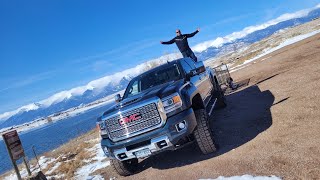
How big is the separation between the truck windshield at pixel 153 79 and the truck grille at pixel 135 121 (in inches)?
71.1

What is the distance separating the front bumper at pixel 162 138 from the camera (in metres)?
5.86

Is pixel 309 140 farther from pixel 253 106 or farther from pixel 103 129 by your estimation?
pixel 253 106

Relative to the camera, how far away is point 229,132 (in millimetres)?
7938

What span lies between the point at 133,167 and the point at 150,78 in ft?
7.64

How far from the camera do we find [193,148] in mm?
7738

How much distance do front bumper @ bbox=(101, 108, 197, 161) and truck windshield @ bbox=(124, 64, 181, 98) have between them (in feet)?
6.15

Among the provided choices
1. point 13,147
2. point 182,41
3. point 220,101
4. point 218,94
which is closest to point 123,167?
point 13,147

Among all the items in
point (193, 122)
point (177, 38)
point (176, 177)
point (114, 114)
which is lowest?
point (176, 177)

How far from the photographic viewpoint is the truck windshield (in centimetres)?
785

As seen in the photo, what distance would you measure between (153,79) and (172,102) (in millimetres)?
2193

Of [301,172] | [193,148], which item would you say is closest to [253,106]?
[193,148]

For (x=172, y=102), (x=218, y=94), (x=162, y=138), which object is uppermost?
(x=172, y=102)

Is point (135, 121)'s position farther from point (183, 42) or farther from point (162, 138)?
point (183, 42)

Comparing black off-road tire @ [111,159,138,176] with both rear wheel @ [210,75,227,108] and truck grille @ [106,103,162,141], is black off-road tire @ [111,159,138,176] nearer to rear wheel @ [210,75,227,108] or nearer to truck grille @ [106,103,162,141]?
truck grille @ [106,103,162,141]
